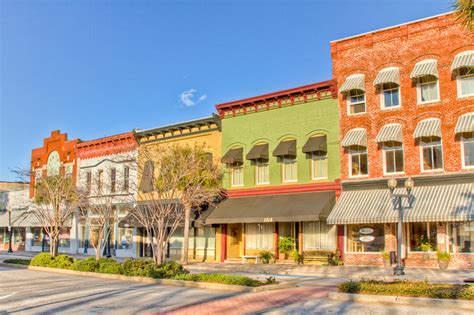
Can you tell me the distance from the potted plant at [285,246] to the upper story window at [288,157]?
3.44 m

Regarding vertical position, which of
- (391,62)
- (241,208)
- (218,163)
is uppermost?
(391,62)

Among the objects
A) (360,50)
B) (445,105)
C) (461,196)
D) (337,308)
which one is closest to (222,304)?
(337,308)

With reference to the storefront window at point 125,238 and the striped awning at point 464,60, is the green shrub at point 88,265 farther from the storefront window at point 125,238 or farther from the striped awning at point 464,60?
the striped awning at point 464,60

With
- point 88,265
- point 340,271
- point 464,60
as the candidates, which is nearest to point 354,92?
point 464,60

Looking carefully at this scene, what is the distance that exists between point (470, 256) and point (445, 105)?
7352 millimetres

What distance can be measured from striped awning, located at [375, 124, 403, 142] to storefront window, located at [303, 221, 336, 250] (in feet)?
18.7

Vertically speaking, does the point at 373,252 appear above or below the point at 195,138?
below

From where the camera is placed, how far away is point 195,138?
36.2 meters

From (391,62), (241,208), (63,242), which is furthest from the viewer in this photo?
(63,242)

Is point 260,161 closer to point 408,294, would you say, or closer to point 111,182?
point 111,182

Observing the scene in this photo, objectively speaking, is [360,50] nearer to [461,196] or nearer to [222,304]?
[461,196]

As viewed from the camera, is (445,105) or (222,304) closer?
(222,304)

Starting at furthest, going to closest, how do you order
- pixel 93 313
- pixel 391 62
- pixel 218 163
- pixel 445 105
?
pixel 218 163, pixel 391 62, pixel 445 105, pixel 93 313

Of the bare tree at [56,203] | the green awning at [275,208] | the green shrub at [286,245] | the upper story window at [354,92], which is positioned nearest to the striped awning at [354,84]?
the upper story window at [354,92]
